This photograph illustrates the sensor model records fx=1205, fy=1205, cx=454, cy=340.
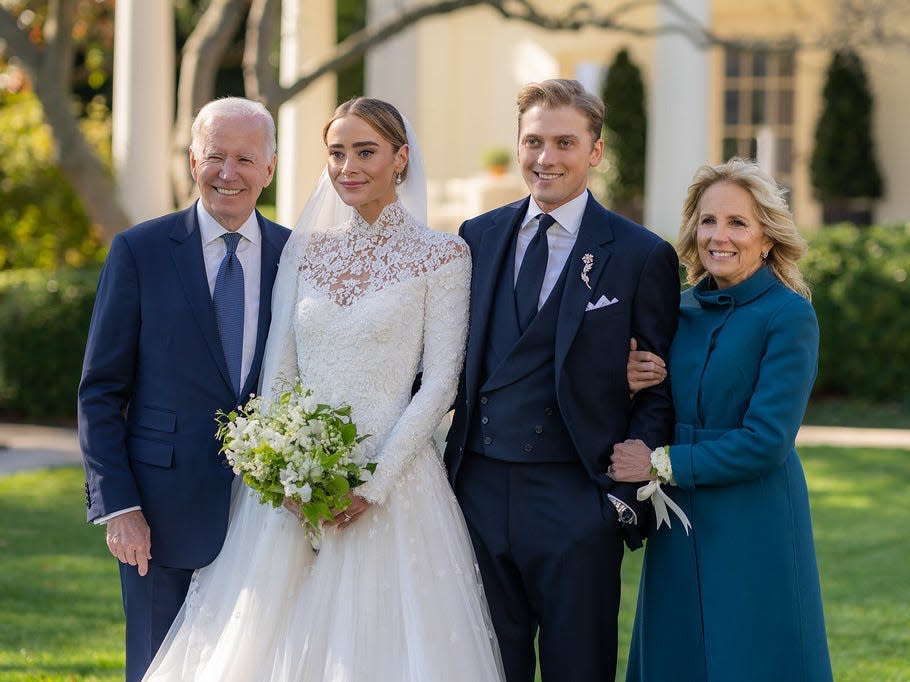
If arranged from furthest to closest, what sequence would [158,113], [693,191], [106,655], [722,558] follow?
[158,113], [106,655], [693,191], [722,558]

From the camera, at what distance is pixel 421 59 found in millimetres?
17250

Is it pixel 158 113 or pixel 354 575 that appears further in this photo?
pixel 158 113

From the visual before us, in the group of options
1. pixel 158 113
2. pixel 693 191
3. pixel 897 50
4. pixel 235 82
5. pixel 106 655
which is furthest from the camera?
pixel 235 82

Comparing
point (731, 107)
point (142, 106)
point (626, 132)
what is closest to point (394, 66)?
point (626, 132)

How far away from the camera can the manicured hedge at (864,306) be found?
42.1 ft

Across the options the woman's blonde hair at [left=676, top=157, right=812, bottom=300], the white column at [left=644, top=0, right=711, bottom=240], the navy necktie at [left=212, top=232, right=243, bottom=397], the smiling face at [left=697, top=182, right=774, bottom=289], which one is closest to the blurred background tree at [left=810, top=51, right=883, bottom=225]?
the white column at [left=644, top=0, right=711, bottom=240]

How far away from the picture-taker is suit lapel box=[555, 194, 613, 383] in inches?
157

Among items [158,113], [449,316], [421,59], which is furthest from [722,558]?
[421,59]

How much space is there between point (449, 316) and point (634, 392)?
2.26ft

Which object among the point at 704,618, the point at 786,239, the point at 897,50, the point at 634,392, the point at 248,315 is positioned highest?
the point at 897,50

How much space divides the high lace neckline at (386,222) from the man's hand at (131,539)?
125 cm

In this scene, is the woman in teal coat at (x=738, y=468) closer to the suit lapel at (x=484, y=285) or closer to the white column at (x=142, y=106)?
the suit lapel at (x=484, y=285)

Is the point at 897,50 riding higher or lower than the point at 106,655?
higher

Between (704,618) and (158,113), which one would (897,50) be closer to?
(158,113)
